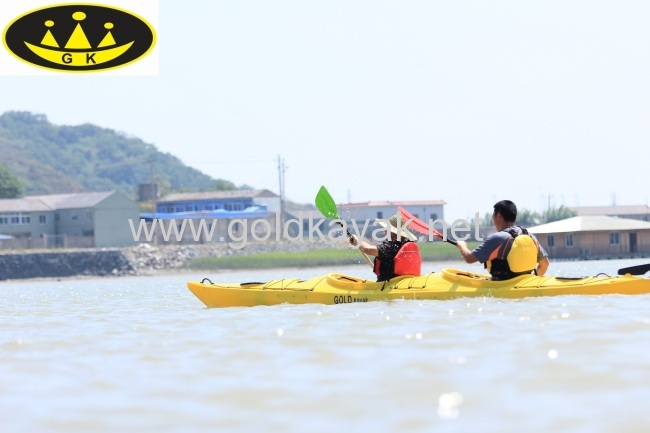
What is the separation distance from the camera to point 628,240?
47281mm

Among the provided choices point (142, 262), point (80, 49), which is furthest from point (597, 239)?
point (80, 49)

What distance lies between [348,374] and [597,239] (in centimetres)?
4286

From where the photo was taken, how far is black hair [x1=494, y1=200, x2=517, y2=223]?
34.8 ft

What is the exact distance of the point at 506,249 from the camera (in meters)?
10.7

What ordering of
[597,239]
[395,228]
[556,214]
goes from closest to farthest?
[395,228] < [597,239] < [556,214]

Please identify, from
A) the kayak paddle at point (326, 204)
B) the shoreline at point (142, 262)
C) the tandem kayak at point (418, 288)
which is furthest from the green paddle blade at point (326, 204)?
the shoreline at point (142, 262)

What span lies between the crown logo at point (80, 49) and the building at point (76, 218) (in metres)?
44.4

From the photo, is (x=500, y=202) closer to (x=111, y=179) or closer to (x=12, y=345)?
(x=12, y=345)

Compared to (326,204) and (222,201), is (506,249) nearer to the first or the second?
(326,204)

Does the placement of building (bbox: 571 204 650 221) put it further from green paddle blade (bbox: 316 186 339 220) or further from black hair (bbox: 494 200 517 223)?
black hair (bbox: 494 200 517 223)

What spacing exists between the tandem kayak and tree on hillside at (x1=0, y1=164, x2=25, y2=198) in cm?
8236

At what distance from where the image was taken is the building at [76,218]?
62.8 meters

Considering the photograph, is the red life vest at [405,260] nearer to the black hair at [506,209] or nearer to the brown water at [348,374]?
the black hair at [506,209]

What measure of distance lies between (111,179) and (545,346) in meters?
188
